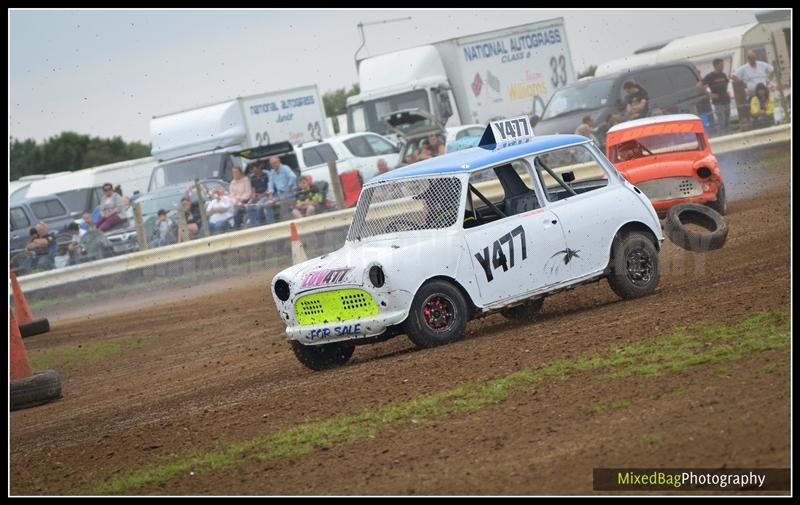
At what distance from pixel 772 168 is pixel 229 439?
1435cm

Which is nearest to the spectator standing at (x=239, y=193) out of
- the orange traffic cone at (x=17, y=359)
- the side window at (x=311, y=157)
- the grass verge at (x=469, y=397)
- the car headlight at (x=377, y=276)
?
the side window at (x=311, y=157)

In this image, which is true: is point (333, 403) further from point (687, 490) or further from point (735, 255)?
point (735, 255)

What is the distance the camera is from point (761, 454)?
550 centimetres

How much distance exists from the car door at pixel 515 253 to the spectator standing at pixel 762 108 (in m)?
11.9

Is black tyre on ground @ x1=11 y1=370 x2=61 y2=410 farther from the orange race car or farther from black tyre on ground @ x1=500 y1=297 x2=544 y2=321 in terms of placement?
the orange race car

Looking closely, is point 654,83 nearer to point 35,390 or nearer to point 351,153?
point 351,153

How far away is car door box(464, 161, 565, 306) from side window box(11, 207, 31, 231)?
1652 cm

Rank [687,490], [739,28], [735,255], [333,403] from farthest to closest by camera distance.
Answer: [739,28] < [735,255] < [333,403] < [687,490]

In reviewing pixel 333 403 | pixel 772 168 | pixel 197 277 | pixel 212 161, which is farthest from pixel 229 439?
pixel 212 161

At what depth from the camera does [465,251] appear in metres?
9.80

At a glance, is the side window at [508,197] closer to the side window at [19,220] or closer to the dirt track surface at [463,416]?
the dirt track surface at [463,416]

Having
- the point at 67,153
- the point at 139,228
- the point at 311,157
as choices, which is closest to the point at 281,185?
the point at 139,228

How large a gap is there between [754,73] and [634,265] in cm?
1208

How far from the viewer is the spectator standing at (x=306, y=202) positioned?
67.4 ft
